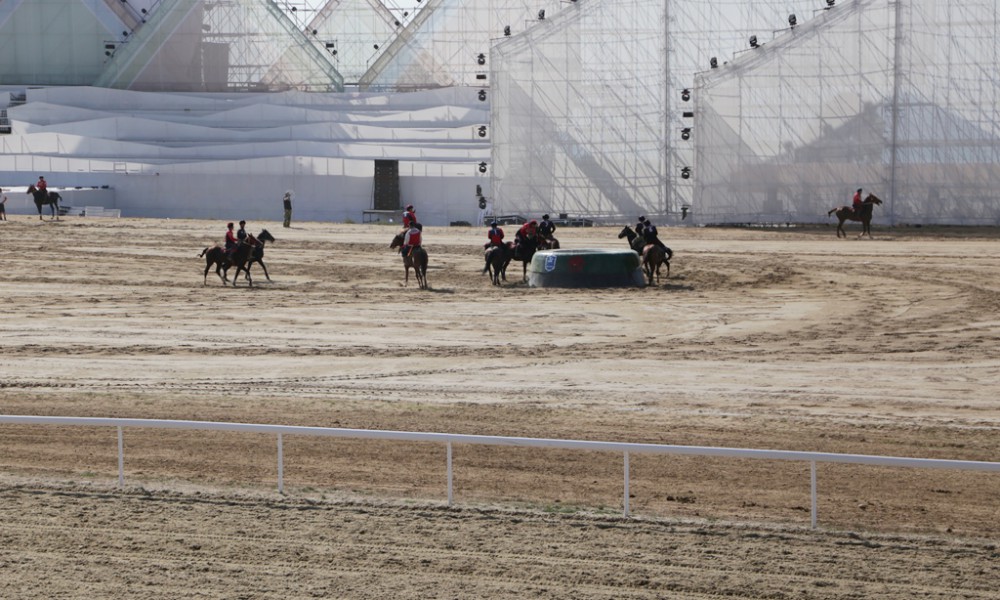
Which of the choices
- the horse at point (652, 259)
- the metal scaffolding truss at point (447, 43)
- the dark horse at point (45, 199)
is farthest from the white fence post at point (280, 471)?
the metal scaffolding truss at point (447, 43)

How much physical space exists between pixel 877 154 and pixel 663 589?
40.0 meters

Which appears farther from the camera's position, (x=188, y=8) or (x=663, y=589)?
(x=188, y=8)

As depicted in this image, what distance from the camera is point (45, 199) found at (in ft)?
162

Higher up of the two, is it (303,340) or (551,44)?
(551,44)

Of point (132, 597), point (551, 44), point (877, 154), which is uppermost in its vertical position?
point (551, 44)

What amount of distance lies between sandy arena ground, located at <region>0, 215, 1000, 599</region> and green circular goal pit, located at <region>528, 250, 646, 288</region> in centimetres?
65

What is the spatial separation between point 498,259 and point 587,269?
7.17 ft

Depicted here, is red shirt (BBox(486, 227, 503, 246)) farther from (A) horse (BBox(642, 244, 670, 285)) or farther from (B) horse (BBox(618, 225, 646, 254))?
(A) horse (BBox(642, 244, 670, 285))

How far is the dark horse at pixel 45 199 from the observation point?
49.2 metres

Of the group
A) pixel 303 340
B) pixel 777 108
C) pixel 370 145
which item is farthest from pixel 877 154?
pixel 303 340

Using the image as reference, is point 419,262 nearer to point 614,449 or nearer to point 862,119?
point 614,449

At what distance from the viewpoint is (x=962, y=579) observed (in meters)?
11.1

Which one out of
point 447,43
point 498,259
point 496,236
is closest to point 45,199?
point 496,236

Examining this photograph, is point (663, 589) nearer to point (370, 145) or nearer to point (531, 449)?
point (531, 449)
